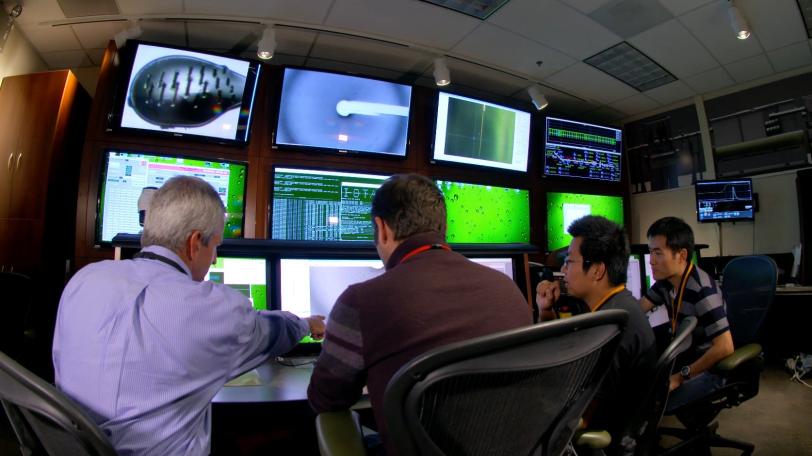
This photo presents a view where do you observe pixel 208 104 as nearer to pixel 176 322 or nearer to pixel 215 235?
pixel 215 235

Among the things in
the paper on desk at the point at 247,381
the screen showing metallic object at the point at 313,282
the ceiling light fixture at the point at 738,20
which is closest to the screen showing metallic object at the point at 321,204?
the screen showing metallic object at the point at 313,282

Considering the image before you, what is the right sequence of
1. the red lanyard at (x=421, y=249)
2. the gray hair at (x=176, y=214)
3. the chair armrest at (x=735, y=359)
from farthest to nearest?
1. the chair armrest at (x=735, y=359)
2. the gray hair at (x=176, y=214)
3. the red lanyard at (x=421, y=249)

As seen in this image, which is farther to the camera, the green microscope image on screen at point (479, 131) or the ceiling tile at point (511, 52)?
the green microscope image on screen at point (479, 131)

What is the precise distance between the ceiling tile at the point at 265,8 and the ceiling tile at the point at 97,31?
587mm

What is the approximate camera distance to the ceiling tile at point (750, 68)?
3449mm

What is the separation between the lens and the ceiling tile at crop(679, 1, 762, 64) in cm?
276

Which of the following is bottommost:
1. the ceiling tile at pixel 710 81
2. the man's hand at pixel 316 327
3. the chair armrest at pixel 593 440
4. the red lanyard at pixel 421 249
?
the chair armrest at pixel 593 440

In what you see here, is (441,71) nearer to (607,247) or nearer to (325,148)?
(325,148)

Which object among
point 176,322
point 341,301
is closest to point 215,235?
point 176,322

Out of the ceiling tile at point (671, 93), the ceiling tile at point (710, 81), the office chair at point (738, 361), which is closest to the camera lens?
the office chair at point (738, 361)

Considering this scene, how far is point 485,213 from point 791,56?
119 inches

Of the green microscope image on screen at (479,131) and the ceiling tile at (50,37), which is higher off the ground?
the ceiling tile at (50,37)

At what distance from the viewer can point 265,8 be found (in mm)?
2613

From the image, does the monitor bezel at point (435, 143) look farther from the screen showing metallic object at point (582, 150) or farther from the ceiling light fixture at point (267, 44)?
the ceiling light fixture at point (267, 44)
